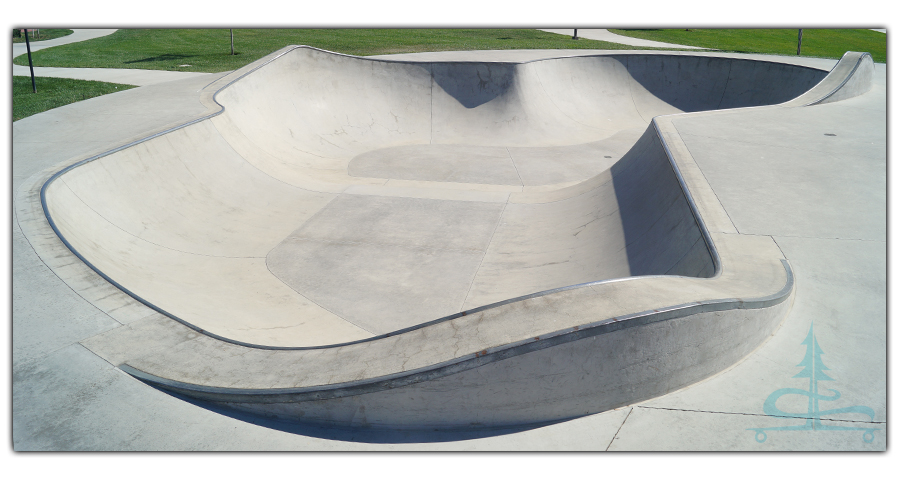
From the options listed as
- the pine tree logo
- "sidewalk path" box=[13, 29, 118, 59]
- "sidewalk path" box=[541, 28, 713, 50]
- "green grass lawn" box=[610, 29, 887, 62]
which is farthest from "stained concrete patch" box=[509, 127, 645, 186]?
"sidewalk path" box=[13, 29, 118, 59]

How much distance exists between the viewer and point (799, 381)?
4.41 m

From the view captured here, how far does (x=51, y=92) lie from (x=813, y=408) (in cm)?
1556

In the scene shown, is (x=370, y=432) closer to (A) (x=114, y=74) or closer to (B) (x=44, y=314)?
(B) (x=44, y=314)

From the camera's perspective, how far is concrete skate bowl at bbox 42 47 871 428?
14.1ft

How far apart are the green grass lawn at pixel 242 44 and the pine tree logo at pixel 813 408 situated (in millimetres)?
17878

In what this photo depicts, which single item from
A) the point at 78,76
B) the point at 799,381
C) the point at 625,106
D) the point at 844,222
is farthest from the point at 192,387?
the point at 625,106

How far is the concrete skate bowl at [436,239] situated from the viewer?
14.1 feet

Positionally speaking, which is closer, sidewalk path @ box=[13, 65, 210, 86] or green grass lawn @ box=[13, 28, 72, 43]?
sidewalk path @ box=[13, 65, 210, 86]

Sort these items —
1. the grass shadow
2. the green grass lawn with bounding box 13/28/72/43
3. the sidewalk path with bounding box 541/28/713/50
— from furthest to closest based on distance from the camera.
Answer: the green grass lawn with bounding box 13/28/72/43 < the sidewalk path with bounding box 541/28/713/50 < the grass shadow

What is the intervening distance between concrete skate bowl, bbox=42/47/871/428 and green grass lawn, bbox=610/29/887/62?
11.0 meters

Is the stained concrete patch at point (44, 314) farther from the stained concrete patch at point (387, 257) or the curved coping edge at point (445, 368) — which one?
the stained concrete patch at point (387, 257)

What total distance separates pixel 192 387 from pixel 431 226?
19.7 feet

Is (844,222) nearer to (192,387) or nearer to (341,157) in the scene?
(192,387)

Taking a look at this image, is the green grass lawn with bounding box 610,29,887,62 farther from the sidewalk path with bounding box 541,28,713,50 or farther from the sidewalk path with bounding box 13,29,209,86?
the sidewalk path with bounding box 13,29,209,86
